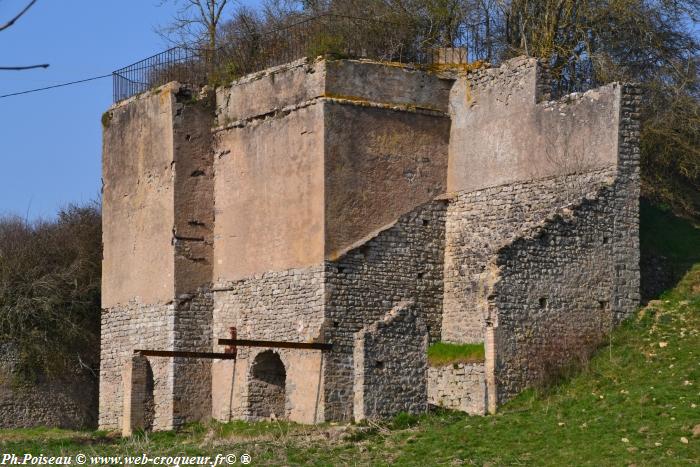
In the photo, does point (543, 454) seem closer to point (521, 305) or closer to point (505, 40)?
point (521, 305)

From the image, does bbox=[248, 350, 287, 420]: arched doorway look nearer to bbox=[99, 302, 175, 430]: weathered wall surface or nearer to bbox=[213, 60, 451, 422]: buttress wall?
bbox=[213, 60, 451, 422]: buttress wall

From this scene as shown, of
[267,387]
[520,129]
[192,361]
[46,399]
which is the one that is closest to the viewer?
[520,129]

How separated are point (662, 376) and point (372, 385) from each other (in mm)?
4338

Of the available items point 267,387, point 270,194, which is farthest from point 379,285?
point 267,387

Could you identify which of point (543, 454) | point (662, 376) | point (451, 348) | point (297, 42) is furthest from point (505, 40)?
point (543, 454)

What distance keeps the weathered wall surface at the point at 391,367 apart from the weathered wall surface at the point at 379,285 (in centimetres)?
44

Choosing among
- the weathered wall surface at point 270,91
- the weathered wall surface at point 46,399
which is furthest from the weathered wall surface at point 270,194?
the weathered wall surface at point 46,399

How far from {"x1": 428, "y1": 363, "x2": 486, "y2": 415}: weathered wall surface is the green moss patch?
98 millimetres

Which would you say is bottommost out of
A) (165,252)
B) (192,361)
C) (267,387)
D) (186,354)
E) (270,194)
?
(267,387)

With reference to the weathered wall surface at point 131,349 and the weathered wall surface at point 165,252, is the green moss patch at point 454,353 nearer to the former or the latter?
the weathered wall surface at point 165,252

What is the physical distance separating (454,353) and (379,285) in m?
1.74

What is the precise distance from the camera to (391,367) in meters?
23.6

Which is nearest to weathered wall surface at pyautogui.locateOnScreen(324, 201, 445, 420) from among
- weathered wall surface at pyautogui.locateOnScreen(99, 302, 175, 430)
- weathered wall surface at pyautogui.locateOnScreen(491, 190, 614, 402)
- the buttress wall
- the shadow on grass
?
the buttress wall

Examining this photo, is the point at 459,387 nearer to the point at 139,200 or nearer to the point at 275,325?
the point at 275,325
